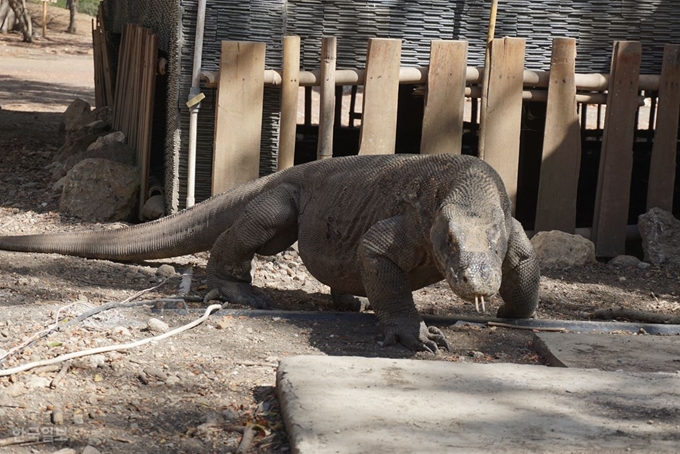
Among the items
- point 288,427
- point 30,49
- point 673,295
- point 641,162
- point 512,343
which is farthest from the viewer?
point 30,49

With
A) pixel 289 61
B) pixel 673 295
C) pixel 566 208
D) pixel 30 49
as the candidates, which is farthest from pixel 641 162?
pixel 30 49

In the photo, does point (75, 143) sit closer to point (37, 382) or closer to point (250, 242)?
point (250, 242)

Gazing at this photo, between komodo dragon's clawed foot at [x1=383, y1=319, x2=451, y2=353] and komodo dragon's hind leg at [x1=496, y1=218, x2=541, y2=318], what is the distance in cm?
63

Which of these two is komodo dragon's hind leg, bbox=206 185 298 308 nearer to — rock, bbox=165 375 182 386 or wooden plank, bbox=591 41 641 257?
rock, bbox=165 375 182 386

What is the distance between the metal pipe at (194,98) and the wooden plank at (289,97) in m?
0.65

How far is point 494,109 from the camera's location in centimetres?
807

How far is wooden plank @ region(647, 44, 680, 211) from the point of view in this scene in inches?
322

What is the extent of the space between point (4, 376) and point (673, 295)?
491 cm

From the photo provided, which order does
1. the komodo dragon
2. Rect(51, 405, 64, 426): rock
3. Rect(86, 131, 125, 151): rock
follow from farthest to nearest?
Rect(86, 131, 125, 151): rock
the komodo dragon
Rect(51, 405, 64, 426): rock

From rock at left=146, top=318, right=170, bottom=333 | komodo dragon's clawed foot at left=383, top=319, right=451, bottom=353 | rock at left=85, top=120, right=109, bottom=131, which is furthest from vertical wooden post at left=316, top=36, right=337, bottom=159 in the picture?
rock at left=85, top=120, right=109, bottom=131

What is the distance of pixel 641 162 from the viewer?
1135 centimetres

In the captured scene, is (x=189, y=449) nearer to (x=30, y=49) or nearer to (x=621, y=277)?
(x=621, y=277)

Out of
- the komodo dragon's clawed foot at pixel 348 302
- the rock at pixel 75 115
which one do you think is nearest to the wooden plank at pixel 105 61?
the rock at pixel 75 115

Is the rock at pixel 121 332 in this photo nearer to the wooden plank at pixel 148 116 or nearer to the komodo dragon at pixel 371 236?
the komodo dragon at pixel 371 236
